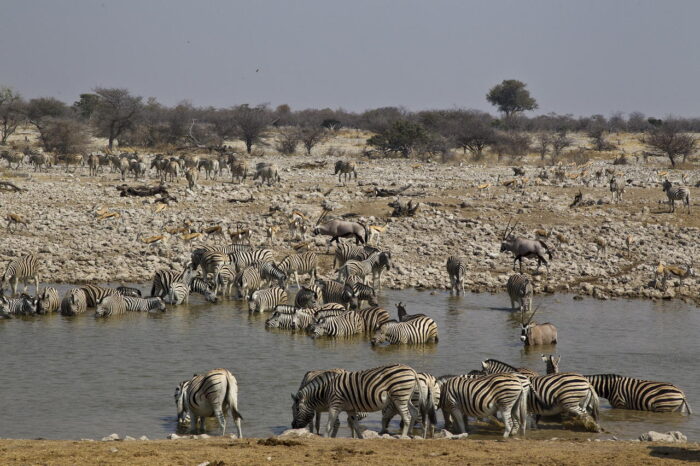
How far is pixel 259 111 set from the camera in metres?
57.6

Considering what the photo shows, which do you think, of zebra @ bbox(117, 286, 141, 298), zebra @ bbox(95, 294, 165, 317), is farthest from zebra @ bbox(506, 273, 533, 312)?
zebra @ bbox(117, 286, 141, 298)

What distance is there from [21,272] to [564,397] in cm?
1277

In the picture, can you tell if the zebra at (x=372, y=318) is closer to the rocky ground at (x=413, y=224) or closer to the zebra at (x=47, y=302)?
the rocky ground at (x=413, y=224)

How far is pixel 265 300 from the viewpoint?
18.9 meters

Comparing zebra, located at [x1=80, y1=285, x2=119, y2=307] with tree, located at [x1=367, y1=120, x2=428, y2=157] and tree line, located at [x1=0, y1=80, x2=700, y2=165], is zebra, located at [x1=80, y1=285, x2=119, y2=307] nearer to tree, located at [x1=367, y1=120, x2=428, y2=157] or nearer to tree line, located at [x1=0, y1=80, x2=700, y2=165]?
tree line, located at [x1=0, y1=80, x2=700, y2=165]

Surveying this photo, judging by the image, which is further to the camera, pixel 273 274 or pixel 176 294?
pixel 273 274

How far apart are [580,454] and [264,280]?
12.8 metres

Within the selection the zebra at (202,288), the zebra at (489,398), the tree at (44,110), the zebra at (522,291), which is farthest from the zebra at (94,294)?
the tree at (44,110)

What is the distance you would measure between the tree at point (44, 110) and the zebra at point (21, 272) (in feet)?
119

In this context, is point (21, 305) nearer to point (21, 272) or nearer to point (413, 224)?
point (21, 272)

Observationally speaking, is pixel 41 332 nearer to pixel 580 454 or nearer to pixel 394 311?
pixel 394 311

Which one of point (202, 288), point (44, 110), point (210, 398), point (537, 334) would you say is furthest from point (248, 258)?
point (44, 110)

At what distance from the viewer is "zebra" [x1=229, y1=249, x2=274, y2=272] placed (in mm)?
21500

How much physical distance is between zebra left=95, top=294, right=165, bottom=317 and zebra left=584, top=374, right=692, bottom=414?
9421 mm
